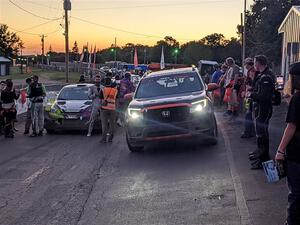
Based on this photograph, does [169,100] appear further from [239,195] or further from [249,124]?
[239,195]

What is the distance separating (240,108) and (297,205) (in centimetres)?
1380

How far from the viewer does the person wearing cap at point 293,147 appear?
203 inches

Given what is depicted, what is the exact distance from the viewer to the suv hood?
11734mm

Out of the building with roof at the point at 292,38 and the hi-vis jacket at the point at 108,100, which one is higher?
the building with roof at the point at 292,38

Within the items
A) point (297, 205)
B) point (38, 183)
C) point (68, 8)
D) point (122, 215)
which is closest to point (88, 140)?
point (38, 183)

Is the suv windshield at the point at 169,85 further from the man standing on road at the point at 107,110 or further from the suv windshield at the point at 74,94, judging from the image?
the suv windshield at the point at 74,94

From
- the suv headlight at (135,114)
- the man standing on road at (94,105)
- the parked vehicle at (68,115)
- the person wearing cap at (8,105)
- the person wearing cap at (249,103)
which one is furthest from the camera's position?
the parked vehicle at (68,115)

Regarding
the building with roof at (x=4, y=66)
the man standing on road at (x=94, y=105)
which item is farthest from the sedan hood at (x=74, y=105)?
the building with roof at (x=4, y=66)

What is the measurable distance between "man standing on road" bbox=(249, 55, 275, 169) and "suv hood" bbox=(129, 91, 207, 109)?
2.57m

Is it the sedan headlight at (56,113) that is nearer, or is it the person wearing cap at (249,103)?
the person wearing cap at (249,103)

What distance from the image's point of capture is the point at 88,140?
48.8 feet

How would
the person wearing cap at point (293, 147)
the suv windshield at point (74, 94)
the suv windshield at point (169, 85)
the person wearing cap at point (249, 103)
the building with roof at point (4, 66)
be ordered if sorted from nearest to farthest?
the person wearing cap at point (293, 147) < the person wearing cap at point (249, 103) < the suv windshield at point (169, 85) < the suv windshield at point (74, 94) < the building with roof at point (4, 66)

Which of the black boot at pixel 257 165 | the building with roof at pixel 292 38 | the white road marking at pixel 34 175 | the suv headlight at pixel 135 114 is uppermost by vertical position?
the building with roof at pixel 292 38

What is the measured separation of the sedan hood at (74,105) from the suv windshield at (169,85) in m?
3.60
